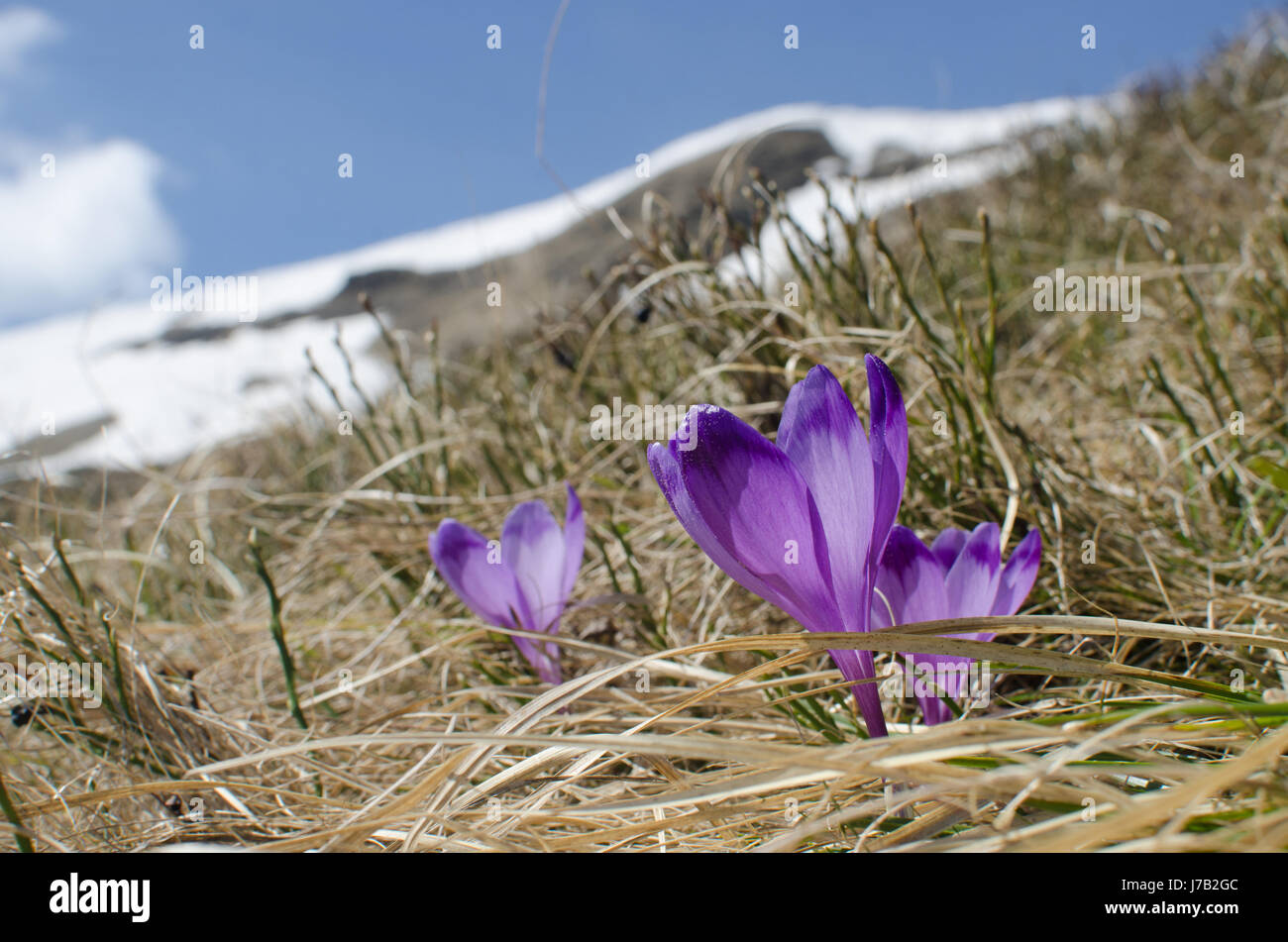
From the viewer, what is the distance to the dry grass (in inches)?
29.4

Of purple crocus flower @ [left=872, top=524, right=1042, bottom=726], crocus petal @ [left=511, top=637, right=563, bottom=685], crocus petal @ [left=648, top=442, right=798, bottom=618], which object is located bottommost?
crocus petal @ [left=511, top=637, right=563, bottom=685]

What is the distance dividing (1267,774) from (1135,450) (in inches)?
47.2

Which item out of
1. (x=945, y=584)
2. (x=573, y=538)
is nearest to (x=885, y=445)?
(x=945, y=584)

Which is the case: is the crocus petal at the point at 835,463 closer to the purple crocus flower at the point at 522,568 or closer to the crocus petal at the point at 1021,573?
the crocus petal at the point at 1021,573

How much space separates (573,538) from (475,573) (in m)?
0.15

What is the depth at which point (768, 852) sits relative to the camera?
70 centimetres

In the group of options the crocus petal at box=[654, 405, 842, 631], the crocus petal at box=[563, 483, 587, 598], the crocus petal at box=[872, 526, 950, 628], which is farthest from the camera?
the crocus petal at box=[563, 483, 587, 598]

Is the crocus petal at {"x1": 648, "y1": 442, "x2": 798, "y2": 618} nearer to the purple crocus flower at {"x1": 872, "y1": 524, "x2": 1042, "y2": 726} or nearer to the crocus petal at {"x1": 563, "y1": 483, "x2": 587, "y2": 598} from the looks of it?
the purple crocus flower at {"x1": 872, "y1": 524, "x2": 1042, "y2": 726}

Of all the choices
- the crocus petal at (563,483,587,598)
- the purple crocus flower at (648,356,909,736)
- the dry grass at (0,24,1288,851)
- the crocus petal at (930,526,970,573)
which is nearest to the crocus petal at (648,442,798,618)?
the purple crocus flower at (648,356,909,736)

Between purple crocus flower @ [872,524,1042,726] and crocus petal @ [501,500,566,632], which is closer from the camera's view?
purple crocus flower @ [872,524,1042,726]

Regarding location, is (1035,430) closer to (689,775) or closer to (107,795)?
(689,775)

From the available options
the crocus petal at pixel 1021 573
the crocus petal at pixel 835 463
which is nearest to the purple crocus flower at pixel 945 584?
the crocus petal at pixel 1021 573

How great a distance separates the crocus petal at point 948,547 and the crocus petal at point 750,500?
0.32 m
